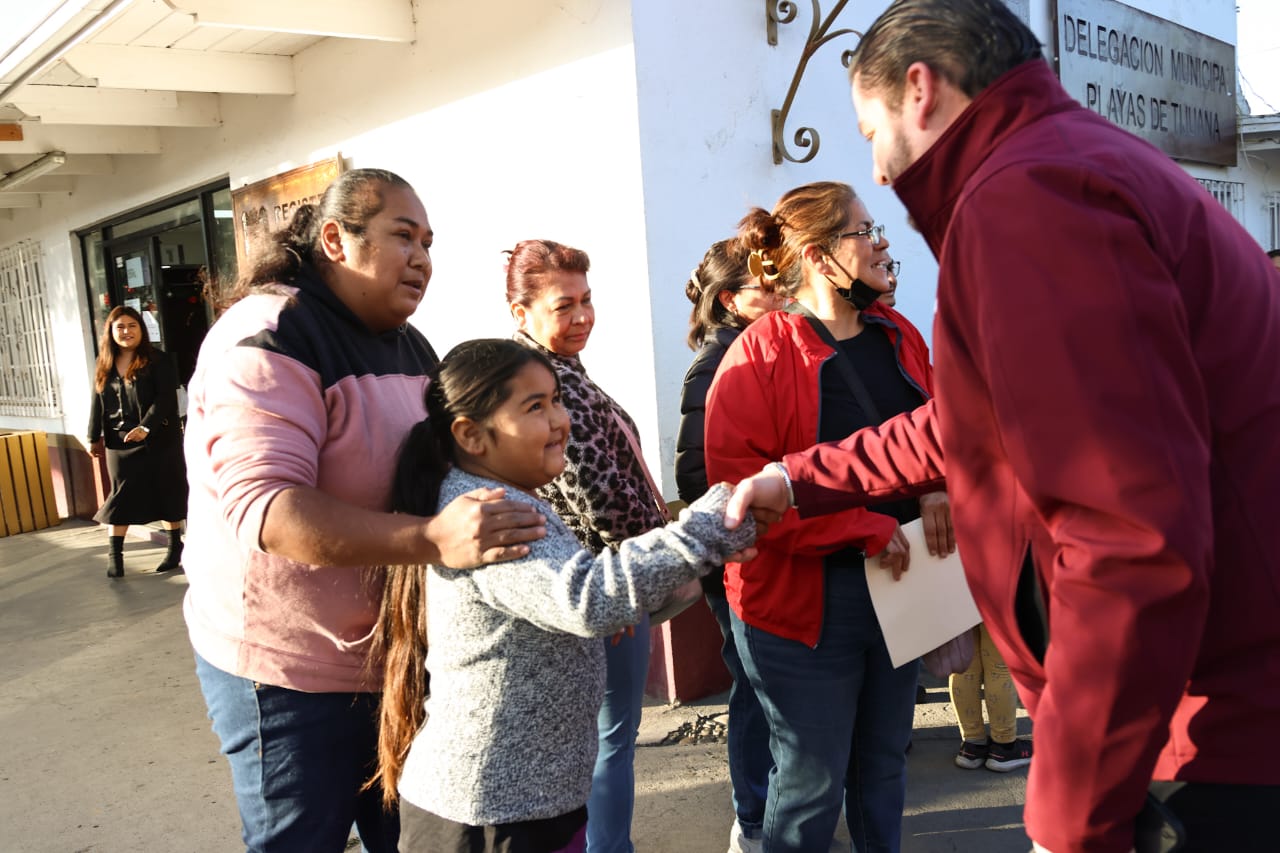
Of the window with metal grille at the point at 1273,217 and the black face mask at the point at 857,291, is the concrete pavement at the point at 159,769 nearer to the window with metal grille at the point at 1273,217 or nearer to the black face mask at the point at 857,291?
→ the black face mask at the point at 857,291

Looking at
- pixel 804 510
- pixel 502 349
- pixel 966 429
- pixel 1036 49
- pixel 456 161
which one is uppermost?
pixel 456 161

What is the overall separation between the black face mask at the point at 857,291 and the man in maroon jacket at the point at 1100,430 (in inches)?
45.7

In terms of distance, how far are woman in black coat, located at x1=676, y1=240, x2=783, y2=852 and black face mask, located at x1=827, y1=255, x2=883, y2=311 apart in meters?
0.44

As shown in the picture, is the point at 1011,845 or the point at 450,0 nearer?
the point at 1011,845

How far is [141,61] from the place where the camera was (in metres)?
5.56

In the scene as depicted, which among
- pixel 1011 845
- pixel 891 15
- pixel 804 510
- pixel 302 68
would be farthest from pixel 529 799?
pixel 302 68

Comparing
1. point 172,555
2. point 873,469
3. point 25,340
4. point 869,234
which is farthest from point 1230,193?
point 25,340

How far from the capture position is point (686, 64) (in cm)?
411

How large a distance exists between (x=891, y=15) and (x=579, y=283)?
1.59 metres

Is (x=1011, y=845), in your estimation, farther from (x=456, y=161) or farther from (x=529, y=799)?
(x=456, y=161)

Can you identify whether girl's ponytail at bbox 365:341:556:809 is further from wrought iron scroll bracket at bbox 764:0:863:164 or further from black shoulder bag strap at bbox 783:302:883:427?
wrought iron scroll bracket at bbox 764:0:863:164

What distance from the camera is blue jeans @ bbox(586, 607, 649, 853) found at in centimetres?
271

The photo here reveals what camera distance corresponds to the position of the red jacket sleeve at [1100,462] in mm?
1099

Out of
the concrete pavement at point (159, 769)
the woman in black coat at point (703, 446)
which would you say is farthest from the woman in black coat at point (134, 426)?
the woman in black coat at point (703, 446)
